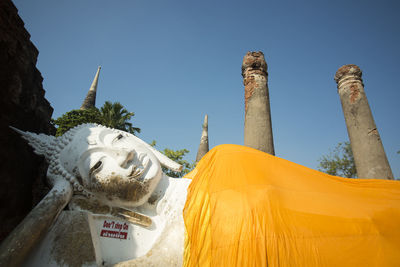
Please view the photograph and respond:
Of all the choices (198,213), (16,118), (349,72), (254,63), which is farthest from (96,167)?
(349,72)

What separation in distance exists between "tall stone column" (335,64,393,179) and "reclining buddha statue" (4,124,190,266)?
5.93 metres

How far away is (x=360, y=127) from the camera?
6238 mm

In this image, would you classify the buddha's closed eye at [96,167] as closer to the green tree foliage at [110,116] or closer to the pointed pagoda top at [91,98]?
the green tree foliage at [110,116]

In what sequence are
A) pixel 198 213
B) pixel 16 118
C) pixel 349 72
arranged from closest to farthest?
pixel 198 213
pixel 16 118
pixel 349 72

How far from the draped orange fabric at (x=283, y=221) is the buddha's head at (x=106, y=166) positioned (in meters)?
0.51

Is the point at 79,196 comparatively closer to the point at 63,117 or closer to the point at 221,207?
the point at 221,207

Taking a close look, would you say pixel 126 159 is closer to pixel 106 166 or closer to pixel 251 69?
pixel 106 166

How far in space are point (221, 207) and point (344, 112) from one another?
6927 millimetres

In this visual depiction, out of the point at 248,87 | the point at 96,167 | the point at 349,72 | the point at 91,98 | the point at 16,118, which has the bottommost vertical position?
Answer: the point at 96,167

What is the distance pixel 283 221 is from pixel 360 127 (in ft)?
20.5

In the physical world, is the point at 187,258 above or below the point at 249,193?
below

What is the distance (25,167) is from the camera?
2.55 meters

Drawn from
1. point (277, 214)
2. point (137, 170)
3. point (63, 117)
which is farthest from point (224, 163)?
point (63, 117)

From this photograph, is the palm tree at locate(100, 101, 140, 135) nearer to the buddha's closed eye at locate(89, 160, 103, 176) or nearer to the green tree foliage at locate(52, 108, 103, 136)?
the green tree foliage at locate(52, 108, 103, 136)
